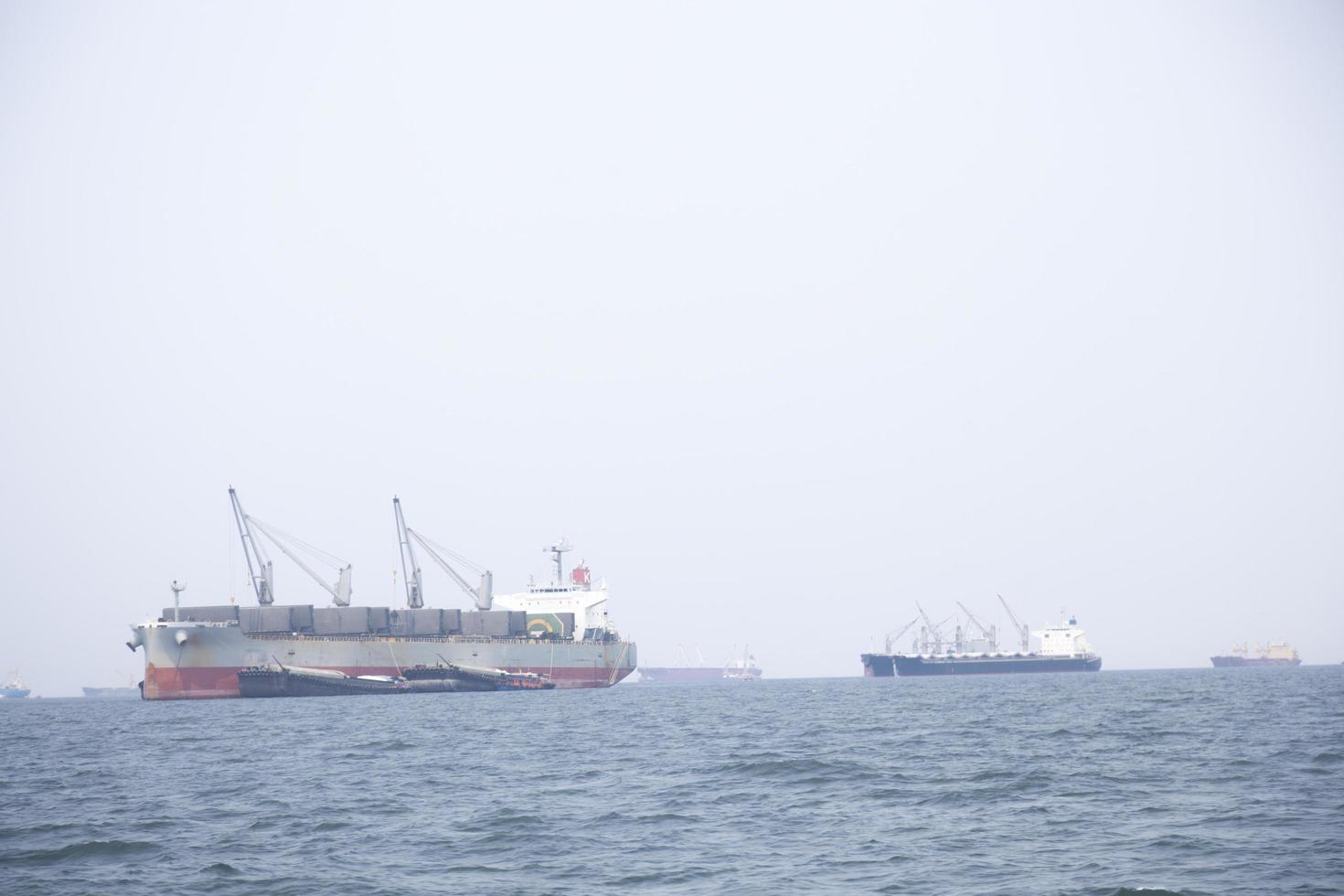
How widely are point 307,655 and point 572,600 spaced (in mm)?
40035

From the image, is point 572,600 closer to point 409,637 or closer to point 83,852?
point 409,637

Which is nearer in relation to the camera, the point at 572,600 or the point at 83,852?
the point at 83,852

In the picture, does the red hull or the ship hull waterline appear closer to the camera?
the ship hull waterline

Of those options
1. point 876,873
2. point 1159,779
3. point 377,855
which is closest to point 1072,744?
point 1159,779

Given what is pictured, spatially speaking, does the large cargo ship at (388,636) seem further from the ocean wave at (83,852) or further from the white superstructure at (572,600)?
the ocean wave at (83,852)

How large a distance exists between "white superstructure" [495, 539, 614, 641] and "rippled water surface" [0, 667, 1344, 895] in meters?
78.1

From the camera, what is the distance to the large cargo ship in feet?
351

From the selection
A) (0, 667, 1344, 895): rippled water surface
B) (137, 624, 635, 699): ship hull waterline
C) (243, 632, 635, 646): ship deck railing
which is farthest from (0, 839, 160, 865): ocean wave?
(243, 632, 635, 646): ship deck railing

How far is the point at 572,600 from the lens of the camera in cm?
14388

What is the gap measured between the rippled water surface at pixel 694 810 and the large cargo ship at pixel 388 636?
4402 cm

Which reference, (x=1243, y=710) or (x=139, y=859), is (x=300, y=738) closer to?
(x=139, y=859)

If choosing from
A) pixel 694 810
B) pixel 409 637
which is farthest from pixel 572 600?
pixel 694 810

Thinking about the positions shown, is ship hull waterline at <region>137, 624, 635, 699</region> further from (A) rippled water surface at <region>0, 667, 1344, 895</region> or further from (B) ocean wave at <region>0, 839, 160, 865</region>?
(B) ocean wave at <region>0, 839, 160, 865</region>

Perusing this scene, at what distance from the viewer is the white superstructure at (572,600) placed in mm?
142500
